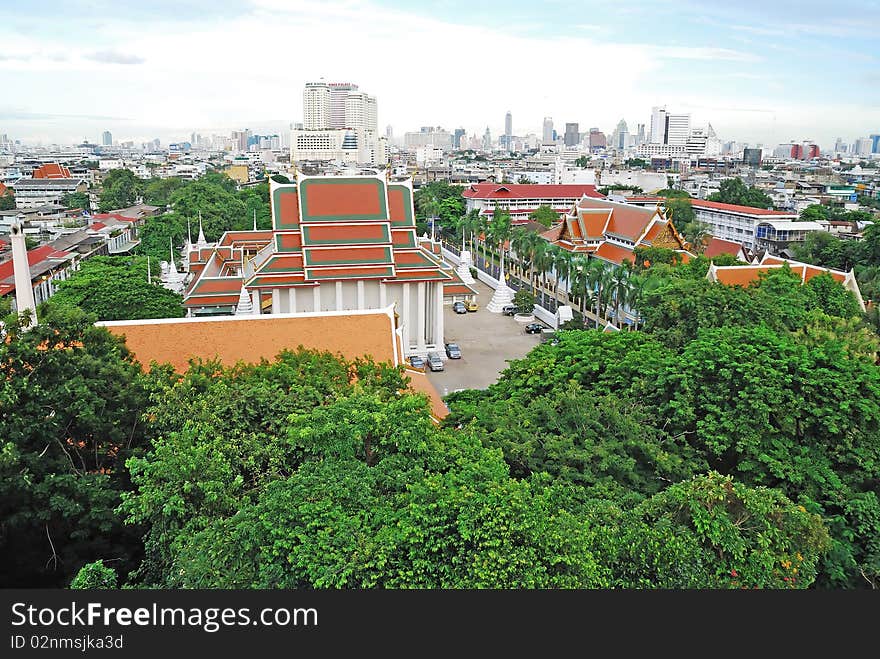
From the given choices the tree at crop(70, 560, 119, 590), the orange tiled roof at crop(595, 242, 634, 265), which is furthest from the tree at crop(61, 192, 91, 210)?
the tree at crop(70, 560, 119, 590)

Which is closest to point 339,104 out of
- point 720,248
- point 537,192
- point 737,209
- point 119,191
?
point 119,191

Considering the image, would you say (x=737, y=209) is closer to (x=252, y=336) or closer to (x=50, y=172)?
(x=252, y=336)

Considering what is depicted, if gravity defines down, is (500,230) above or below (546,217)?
below

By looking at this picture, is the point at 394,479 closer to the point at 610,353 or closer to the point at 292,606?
the point at 292,606

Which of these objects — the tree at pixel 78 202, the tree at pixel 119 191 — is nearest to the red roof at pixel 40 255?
the tree at pixel 119 191

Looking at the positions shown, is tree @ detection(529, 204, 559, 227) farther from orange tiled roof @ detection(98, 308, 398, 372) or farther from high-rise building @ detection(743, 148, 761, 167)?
high-rise building @ detection(743, 148, 761, 167)

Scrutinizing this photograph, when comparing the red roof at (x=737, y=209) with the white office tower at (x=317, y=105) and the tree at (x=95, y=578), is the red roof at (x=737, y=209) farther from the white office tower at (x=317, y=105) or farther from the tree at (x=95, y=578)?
the white office tower at (x=317, y=105)
